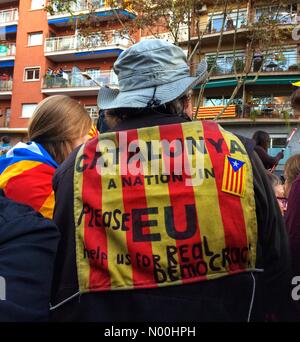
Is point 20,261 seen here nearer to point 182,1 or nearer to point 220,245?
point 220,245

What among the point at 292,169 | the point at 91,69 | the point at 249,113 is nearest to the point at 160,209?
the point at 292,169

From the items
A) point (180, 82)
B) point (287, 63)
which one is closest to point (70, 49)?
point (287, 63)

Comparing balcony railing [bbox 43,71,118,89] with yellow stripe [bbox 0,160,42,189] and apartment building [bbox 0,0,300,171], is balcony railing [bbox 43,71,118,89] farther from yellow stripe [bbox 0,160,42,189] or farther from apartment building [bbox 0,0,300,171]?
yellow stripe [bbox 0,160,42,189]

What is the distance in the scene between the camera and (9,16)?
2755 cm

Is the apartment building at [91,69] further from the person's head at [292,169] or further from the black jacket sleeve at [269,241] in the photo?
the black jacket sleeve at [269,241]

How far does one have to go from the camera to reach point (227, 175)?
1451 millimetres

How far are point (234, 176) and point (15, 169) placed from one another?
3.60 ft

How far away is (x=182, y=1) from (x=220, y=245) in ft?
33.4

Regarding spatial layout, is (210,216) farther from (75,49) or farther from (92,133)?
(75,49)

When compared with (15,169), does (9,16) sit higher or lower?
higher

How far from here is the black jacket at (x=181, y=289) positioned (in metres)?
1.41

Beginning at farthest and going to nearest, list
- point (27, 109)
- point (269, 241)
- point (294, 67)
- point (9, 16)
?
point (9, 16) < point (27, 109) < point (294, 67) < point (269, 241)

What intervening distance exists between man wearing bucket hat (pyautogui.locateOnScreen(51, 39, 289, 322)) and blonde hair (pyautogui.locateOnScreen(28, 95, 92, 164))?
0.62 meters

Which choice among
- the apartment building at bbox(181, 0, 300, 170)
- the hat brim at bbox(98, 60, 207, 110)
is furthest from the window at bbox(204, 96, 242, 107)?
the hat brim at bbox(98, 60, 207, 110)
